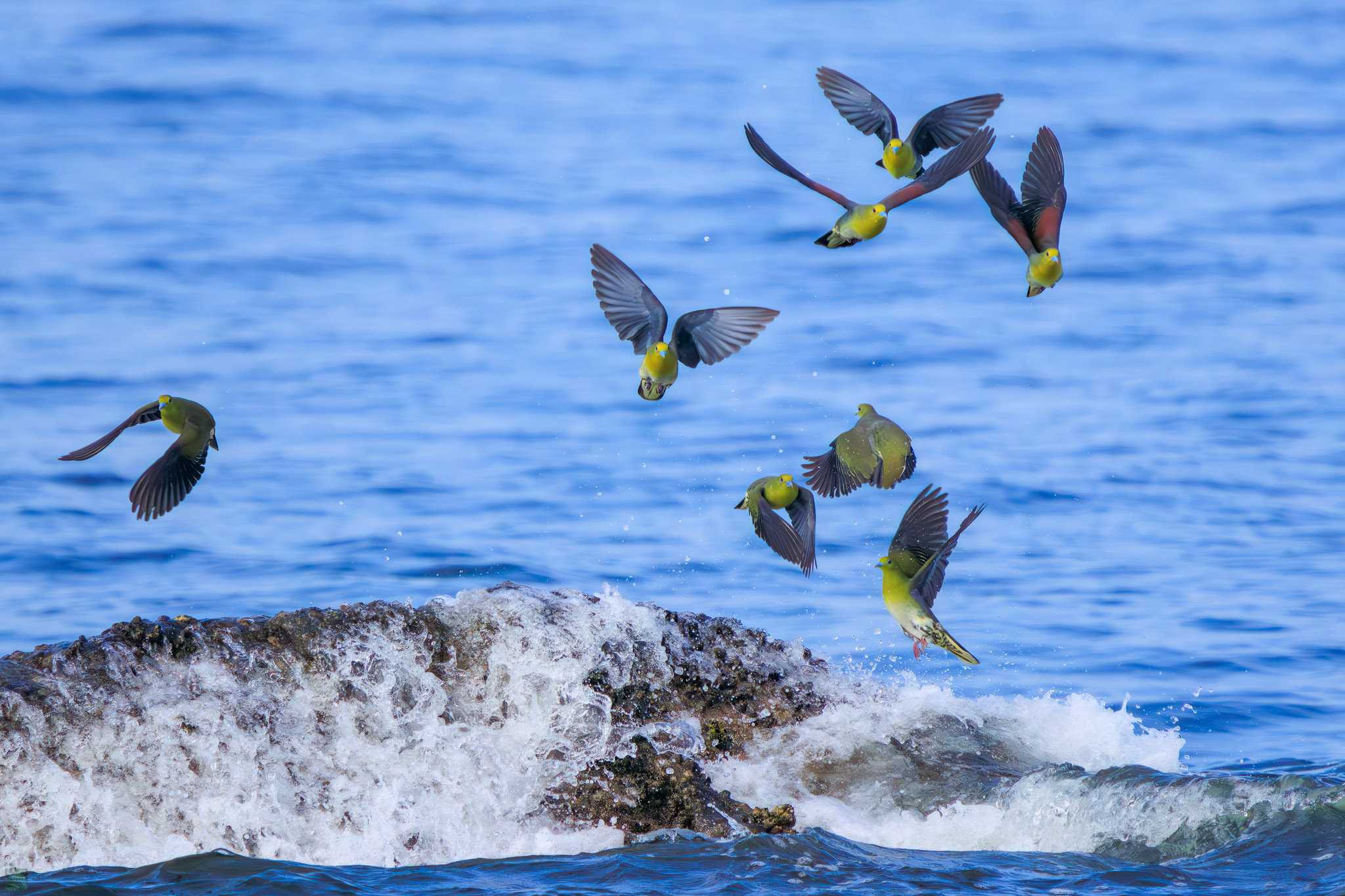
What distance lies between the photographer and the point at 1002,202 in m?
5.82

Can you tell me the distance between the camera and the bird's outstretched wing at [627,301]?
19.4 feet

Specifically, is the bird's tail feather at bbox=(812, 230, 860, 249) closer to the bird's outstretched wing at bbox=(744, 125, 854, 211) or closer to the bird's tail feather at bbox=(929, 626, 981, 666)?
the bird's outstretched wing at bbox=(744, 125, 854, 211)

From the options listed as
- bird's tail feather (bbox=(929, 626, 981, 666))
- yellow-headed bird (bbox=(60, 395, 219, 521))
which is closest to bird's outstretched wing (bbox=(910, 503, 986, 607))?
bird's tail feather (bbox=(929, 626, 981, 666))

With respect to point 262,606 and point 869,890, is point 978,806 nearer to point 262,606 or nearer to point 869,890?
point 869,890

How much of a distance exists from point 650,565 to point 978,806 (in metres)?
4.72

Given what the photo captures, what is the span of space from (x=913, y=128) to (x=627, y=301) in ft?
4.48

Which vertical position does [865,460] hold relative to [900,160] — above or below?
below

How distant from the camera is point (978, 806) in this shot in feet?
18.6

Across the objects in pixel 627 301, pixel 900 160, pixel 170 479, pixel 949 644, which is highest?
pixel 900 160

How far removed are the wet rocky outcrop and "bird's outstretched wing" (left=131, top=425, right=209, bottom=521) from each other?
45 centimetres

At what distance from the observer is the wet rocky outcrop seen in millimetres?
5109

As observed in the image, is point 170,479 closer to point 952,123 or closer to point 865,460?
point 865,460

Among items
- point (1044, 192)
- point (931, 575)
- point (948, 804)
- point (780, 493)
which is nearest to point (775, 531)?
point (780, 493)

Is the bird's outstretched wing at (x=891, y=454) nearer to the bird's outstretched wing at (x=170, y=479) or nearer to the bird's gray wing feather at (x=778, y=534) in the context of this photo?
the bird's gray wing feather at (x=778, y=534)
